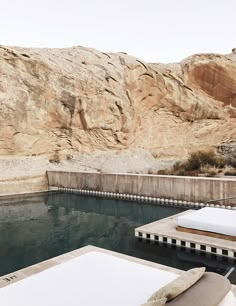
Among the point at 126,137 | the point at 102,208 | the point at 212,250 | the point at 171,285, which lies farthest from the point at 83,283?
the point at 126,137

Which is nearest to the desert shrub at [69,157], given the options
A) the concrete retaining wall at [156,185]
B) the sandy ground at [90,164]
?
the sandy ground at [90,164]

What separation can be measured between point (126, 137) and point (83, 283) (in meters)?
Answer: 24.1

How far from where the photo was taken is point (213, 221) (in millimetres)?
8227

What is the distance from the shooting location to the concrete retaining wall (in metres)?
13.3

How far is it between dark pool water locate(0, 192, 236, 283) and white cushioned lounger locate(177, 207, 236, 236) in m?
0.71

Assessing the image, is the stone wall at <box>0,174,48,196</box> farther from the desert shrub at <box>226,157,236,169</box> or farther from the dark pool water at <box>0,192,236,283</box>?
the desert shrub at <box>226,157,236,169</box>

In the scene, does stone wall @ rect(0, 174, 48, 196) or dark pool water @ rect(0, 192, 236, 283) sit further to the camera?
stone wall @ rect(0, 174, 48, 196)

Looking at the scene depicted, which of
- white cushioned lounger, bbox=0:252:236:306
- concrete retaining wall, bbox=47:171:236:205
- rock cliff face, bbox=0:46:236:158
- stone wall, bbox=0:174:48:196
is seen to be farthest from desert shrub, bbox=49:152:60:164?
white cushioned lounger, bbox=0:252:236:306

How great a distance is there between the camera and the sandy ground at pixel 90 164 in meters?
20.5

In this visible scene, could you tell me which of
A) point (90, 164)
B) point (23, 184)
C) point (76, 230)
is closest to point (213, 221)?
point (76, 230)

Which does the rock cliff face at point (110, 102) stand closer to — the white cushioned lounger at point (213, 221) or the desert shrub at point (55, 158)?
the desert shrub at point (55, 158)

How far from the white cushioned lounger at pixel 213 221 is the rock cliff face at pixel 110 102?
1573 centimetres

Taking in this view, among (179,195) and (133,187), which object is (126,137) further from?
(179,195)

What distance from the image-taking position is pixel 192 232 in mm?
8539
